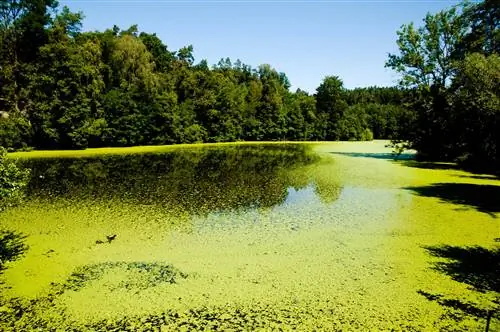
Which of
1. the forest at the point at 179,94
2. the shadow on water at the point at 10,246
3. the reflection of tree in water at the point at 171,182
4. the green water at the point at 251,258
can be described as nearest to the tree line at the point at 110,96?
the forest at the point at 179,94

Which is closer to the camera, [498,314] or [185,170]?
[498,314]

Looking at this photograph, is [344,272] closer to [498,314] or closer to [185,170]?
[498,314]

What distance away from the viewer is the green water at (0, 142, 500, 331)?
6.84 metres

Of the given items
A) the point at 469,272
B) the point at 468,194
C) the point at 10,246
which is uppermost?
the point at 468,194

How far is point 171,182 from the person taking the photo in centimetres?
2041

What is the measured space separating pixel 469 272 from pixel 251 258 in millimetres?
5027

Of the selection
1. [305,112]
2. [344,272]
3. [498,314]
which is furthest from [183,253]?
[305,112]

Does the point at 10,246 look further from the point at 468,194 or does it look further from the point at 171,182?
the point at 468,194

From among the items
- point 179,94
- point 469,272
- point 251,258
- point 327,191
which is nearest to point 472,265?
point 469,272

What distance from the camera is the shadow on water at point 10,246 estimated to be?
9453 mm

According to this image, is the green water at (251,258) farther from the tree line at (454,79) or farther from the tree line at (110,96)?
the tree line at (110,96)

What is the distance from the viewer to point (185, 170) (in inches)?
992

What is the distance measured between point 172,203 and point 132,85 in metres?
34.6

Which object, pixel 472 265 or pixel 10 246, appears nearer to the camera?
pixel 472 265
